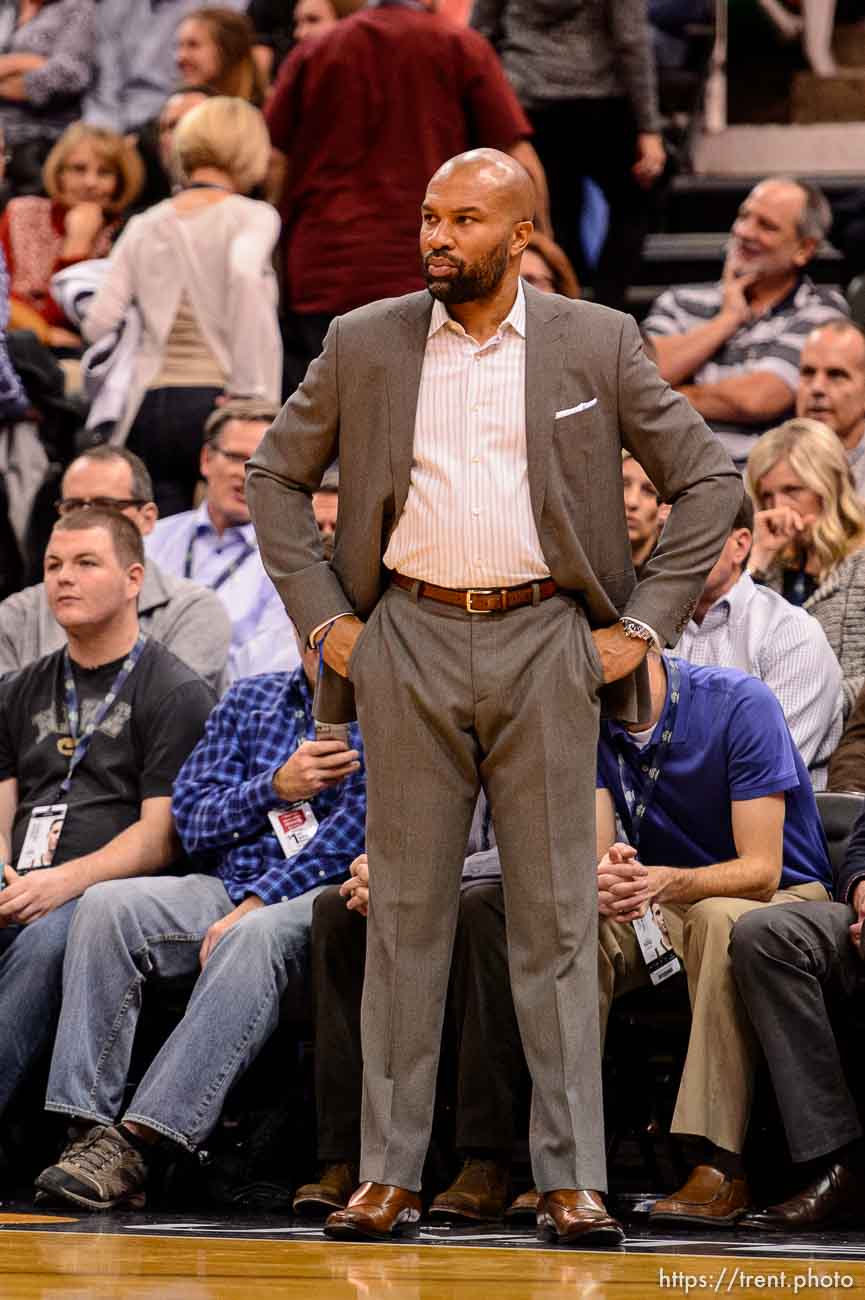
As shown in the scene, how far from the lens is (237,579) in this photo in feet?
17.5

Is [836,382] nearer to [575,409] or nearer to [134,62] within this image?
[575,409]

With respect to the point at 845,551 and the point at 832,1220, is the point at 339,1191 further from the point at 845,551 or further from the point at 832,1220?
the point at 845,551

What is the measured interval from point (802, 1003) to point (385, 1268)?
3.10 ft

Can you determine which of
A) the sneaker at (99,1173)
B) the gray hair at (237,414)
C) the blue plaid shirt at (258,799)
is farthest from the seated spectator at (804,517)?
the sneaker at (99,1173)

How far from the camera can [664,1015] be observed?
3713 mm

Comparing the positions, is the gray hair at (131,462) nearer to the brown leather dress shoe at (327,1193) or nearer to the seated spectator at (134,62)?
the brown leather dress shoe at (327,1193)

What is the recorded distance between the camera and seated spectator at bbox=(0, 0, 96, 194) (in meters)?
7.77

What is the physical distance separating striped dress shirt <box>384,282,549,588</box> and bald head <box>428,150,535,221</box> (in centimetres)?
14

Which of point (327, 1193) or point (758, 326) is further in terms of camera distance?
point (758, 326)

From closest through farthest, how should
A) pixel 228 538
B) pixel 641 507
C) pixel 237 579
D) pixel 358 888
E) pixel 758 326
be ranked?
pixel 358 888
pixel 641 507
pixel 237 579
pixel 228 538
pixel 758 326

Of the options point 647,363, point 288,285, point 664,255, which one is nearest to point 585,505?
point 647,363

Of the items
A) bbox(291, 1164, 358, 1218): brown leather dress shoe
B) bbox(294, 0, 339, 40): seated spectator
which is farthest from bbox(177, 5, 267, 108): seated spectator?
bbox(291, 1164, 358, 1218): brown leather dress shoe

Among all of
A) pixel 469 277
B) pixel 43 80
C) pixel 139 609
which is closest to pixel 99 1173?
pixel 469 277

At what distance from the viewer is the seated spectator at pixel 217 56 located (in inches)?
273
